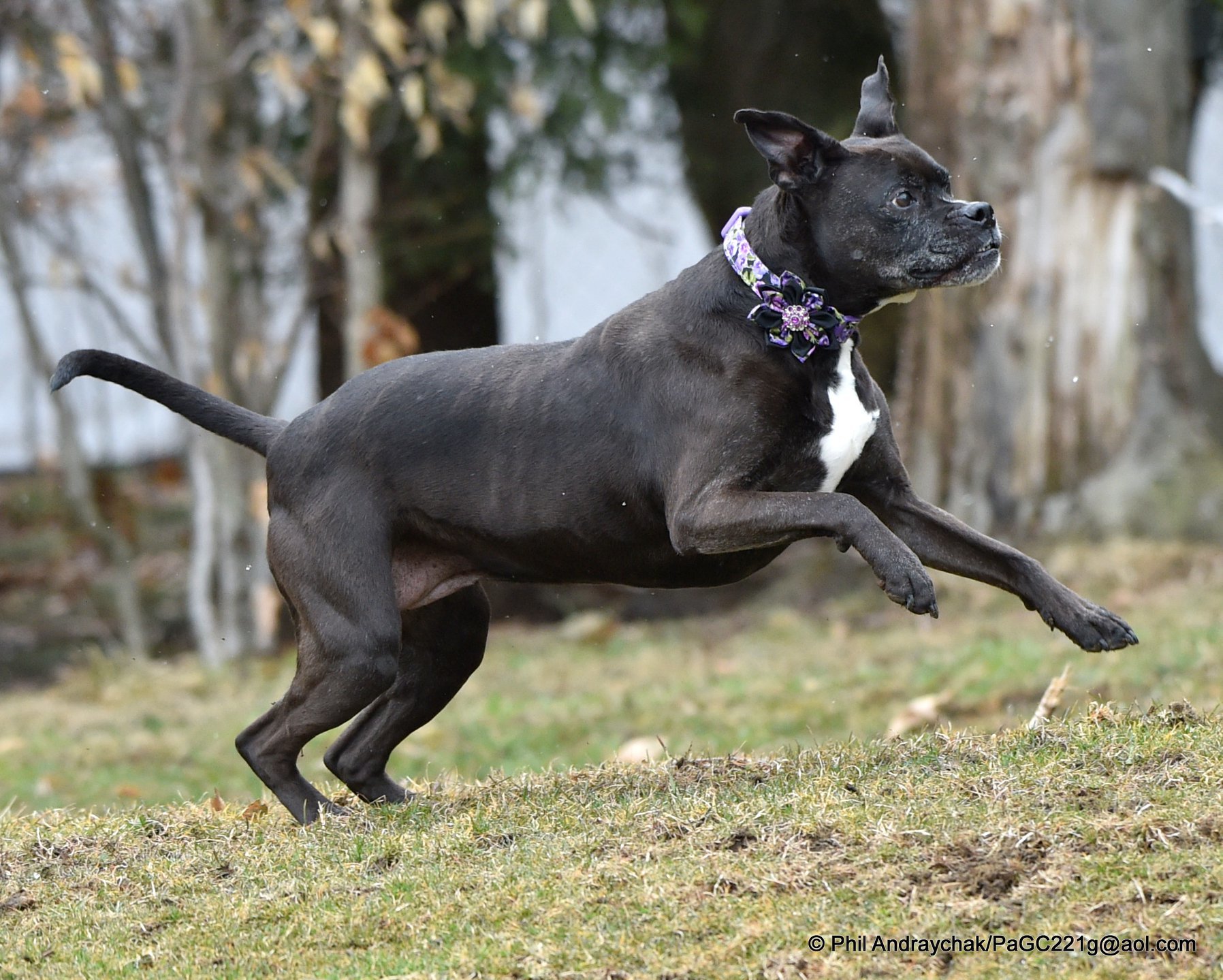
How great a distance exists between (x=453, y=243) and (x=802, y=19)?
397 centimetres

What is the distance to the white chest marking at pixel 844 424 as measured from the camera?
5027 mm

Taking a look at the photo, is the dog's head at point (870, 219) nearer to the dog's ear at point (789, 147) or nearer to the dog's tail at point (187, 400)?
the dog's ear at point (789, 147)

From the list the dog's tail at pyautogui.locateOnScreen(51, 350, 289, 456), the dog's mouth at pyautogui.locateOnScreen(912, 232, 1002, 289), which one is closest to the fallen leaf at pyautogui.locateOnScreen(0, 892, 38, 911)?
the dog's tail at pyautogui.locateOnScreen(51, 350, 289, 456)

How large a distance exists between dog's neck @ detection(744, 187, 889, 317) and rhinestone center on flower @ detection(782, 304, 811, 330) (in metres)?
0.17

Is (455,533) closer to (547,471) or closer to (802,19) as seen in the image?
(547,471)

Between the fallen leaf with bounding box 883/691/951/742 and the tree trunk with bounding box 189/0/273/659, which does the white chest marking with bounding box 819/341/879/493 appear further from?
the tree trunk with bounding box 189/0/273/659

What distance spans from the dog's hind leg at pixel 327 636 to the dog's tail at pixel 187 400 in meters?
0.42

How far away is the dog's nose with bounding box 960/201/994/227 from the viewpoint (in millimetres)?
5160

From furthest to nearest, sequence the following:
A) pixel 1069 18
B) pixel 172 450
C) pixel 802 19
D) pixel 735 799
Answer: pixel 172 450
pixel 802 19
pixel 1069 18
pixel 735 799

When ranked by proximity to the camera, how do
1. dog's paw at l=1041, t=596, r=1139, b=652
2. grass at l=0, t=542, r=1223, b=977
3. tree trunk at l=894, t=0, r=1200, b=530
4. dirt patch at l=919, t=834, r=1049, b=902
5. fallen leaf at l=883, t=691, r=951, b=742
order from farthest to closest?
tree trunk at l=894, t=0, r=1200, b=530 < fallen leaf at l=883, t=691, r=951, b=742 < dog's paw at l=1041, t=596, r=1139, b=652 < dirt patch at l=919, t=834, r=1049, b=902 < grass at l=0, t=542, r=1223, b=977

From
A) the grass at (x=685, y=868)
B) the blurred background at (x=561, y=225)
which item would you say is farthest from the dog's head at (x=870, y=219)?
the blurred background at (x=561, y=225)

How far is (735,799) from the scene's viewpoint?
15.0 feet

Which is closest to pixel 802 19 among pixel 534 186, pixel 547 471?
pixel 534 186

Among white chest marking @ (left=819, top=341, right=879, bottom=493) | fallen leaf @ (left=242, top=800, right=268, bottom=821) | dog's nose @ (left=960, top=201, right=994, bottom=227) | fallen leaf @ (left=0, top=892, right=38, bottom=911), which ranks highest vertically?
dog's nose @ (left=960, top=201, right=994, bottom=227)
